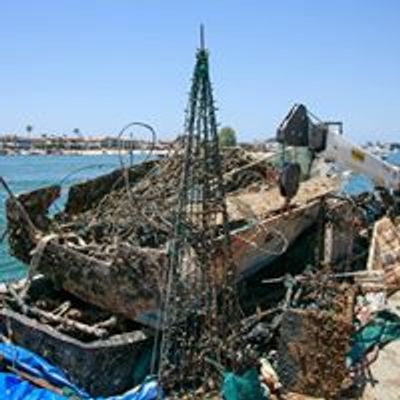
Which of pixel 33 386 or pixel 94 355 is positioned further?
pixel 94 355

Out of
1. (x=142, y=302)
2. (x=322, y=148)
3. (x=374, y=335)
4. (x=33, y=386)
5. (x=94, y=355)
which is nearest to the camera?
(x=33, y=386)

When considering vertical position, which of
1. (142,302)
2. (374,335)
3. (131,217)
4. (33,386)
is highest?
(131,217)

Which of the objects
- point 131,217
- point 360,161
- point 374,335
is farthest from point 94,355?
point 360,161

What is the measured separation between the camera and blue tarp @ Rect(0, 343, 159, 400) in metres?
7.23

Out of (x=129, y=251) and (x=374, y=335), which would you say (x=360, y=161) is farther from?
(x=129, y=251)

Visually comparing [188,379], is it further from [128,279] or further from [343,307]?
[343,307]

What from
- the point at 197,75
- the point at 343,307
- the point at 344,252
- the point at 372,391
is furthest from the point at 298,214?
the point at 197,75

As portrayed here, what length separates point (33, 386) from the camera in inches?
302

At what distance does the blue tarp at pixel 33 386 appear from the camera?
723 cm

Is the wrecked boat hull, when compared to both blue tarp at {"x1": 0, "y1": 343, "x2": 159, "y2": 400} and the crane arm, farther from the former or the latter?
the crane arm

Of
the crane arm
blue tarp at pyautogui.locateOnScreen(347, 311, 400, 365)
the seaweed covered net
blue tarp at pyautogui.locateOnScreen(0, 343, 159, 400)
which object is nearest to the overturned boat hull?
the seaweed covered net

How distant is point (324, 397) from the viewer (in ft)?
23.5

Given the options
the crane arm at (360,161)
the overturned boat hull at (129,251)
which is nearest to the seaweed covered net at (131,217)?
the overturned boat hull at (129,251)

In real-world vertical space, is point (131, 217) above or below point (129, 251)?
above
